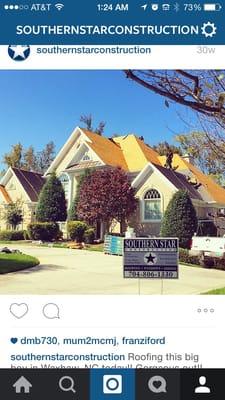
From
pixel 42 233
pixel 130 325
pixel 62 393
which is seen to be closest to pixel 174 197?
pixel 42 233

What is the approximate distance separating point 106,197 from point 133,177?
0.52 m

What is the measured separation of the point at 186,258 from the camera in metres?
2.20

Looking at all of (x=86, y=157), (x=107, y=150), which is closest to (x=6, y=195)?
(x=86, y=157)

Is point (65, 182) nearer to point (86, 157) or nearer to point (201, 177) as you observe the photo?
point (86, 157)

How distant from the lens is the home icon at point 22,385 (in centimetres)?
173

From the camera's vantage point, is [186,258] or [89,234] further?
[89,234]

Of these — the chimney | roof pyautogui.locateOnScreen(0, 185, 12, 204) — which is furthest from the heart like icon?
the chimney

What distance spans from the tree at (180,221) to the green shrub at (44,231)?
649 mm

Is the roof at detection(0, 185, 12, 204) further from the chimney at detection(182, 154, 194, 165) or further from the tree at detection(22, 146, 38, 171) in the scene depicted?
the chimney at detection(182, 154, 194, 165)

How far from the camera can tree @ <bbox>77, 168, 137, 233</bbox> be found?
2.62 meters

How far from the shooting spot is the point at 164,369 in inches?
68.7

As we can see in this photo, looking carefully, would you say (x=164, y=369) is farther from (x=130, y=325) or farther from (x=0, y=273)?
(x=0, y=273)
